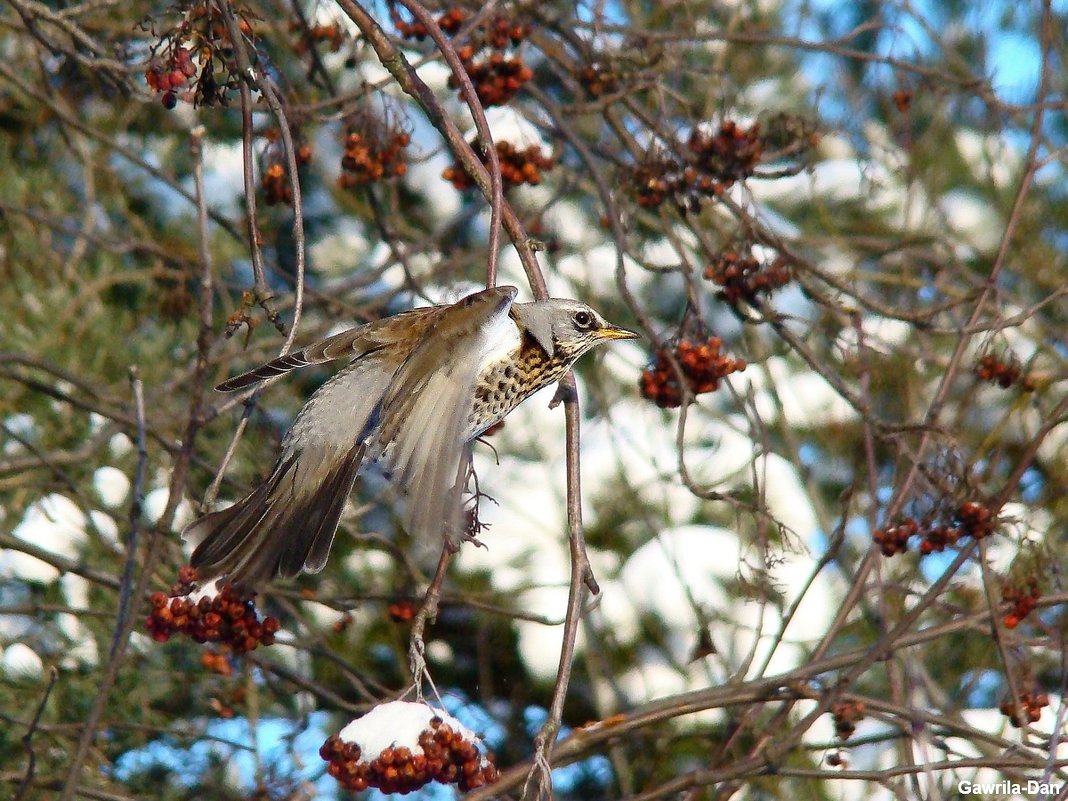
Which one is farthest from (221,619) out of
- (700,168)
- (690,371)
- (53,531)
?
(53,531)

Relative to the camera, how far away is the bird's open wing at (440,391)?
7.70ft

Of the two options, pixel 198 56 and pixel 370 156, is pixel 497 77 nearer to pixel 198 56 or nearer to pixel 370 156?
pixel 370 156

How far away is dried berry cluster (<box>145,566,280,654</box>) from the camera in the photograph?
7.57 ft

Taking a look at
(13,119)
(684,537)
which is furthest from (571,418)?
(13,119)

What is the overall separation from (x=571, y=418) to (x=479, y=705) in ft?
7.45

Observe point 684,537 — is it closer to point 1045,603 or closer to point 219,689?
point 219,689

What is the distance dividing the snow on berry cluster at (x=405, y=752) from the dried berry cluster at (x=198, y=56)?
1.08 m

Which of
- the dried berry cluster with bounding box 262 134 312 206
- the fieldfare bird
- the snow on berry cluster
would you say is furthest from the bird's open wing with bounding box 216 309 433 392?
the snow on berry cluster

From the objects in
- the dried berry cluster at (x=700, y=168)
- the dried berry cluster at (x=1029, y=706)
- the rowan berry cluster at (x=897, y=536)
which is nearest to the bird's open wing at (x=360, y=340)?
the dried berry cluster at (x=700, y=168)

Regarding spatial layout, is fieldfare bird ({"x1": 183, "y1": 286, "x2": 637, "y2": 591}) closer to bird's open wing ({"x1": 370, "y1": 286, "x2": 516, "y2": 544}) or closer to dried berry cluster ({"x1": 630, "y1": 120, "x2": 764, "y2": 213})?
bird's open wing ({"x1": 370, "y1": 286, "x2": 516, "y2": 544})

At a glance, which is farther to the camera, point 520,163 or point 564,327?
point 520,163

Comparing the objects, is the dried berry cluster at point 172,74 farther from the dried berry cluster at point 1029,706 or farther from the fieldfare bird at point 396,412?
the dried berry cluster at point 1029,706

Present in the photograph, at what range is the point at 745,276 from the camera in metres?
2.86

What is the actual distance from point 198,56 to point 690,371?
1172 millimetres
